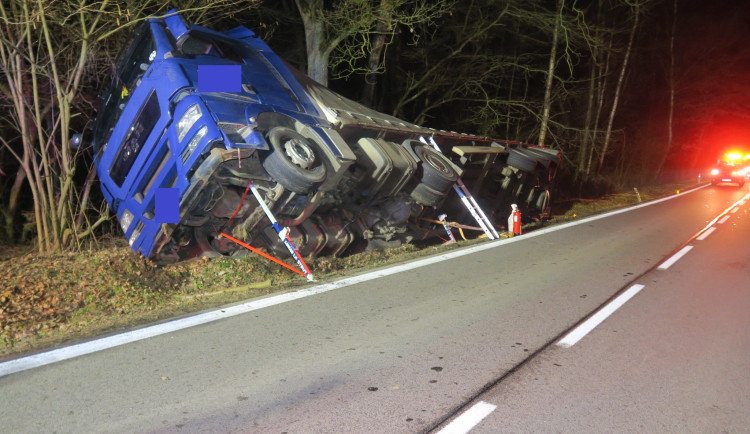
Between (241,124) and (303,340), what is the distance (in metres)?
2.66

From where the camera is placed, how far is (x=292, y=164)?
6.00 m

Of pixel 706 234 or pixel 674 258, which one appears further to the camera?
pixel 706 234

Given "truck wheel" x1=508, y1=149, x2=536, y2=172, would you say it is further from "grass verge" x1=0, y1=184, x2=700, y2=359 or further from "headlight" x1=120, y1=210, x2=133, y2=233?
"headlight" x1=120, y1=210, x2=133, y2=233

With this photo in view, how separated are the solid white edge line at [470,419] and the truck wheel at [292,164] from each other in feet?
11.1

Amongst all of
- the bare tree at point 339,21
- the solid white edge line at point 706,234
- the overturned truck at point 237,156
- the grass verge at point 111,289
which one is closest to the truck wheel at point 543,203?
the solid white edge line at point 706,234

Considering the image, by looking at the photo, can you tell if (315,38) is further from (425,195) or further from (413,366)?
(413,366)

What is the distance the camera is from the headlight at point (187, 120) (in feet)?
18.5

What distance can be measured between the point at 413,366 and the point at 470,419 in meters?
0.82

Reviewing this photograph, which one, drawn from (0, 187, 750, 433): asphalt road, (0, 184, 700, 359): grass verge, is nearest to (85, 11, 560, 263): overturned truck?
(0, 184, 700, 359): grass verge

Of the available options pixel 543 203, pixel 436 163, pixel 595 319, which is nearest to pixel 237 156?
pixel 436 163

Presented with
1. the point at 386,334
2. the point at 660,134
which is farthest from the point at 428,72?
the point at 660,134

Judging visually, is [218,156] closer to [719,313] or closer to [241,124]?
[241,124]

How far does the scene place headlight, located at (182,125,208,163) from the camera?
18.2 ft

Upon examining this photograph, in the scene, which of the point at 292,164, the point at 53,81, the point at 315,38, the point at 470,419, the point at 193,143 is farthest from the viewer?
the point at 315,38
